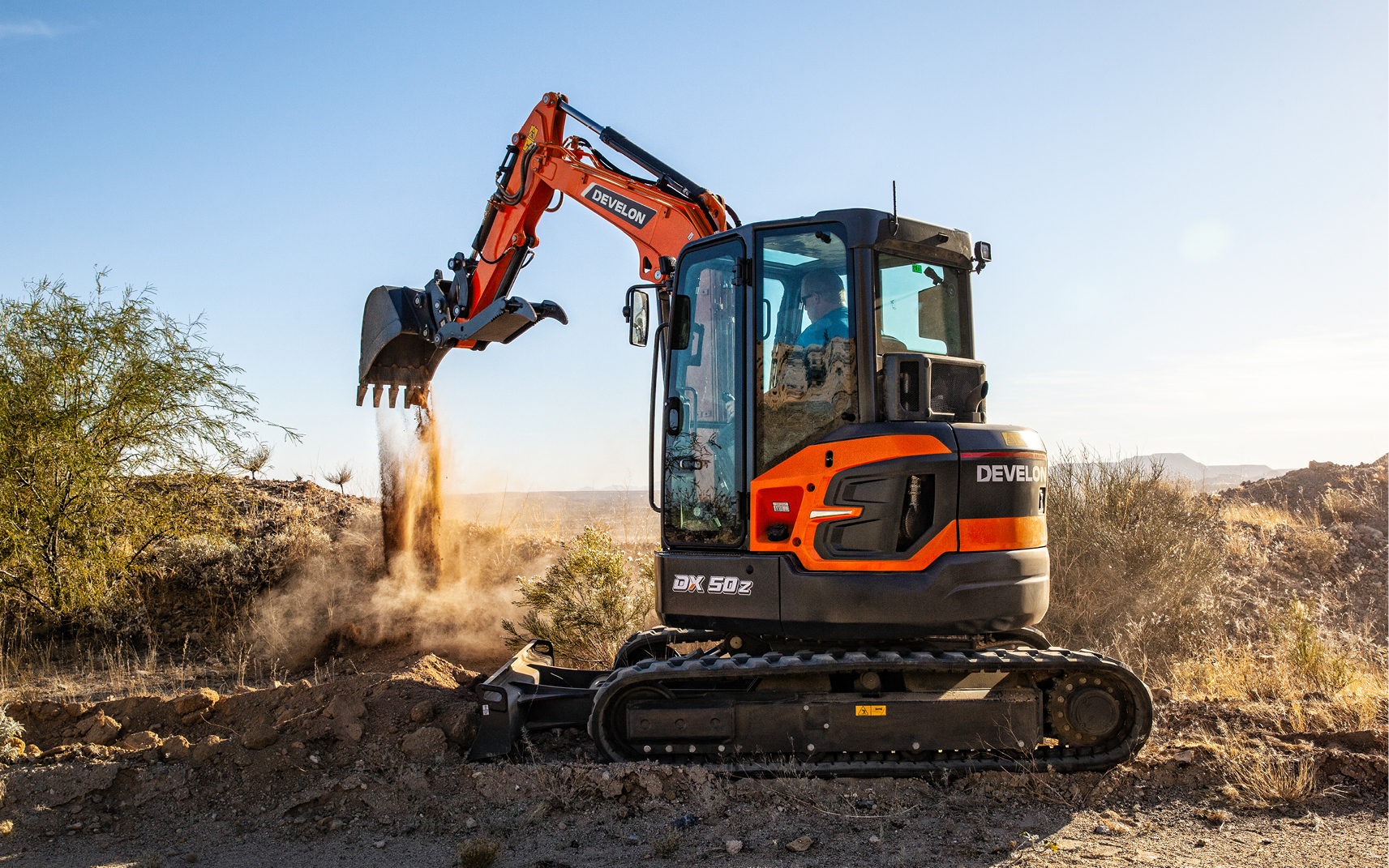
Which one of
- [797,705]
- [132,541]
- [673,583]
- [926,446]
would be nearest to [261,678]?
[132,541]

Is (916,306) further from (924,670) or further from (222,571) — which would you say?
(222,571)

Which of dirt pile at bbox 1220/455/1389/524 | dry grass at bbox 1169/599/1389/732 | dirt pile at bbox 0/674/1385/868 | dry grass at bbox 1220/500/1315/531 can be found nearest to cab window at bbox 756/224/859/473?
dirt pile at bbox 0/674/1385/868

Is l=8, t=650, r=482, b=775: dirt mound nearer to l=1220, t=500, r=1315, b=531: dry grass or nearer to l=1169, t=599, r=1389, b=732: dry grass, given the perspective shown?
l=1169, t=599, r=1389, b=732: dry grass

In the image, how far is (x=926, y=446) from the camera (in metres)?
4.82

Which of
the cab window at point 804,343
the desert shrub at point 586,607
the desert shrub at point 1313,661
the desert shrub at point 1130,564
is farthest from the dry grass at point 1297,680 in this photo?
the desert shrub at point 586,607

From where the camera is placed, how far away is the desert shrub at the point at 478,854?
4.00 metres

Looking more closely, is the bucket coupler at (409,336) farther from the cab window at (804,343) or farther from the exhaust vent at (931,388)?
the exhaust vent at (931,388)

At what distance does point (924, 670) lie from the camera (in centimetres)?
506

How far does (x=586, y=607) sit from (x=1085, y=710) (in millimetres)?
4493

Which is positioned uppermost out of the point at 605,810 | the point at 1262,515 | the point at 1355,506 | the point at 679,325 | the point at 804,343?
the point at 679,325

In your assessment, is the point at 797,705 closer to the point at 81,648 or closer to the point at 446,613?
the point at 446,613

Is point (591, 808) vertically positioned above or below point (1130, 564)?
below

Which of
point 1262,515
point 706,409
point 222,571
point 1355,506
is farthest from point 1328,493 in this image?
point 222,571

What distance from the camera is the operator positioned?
16.7 ft
